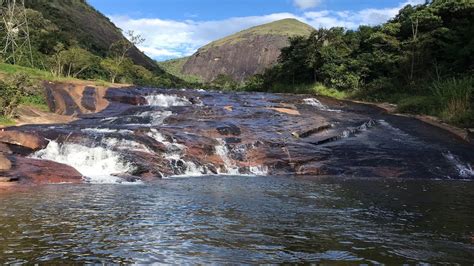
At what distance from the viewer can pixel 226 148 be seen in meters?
12.9

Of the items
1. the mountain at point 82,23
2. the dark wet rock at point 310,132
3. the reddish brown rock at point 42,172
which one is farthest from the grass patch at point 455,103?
the mountain at point 82,23

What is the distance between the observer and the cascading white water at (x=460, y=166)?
12270 millimetres

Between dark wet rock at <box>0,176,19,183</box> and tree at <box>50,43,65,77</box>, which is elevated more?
Answer: tree at <box>50,43,65,77</box>

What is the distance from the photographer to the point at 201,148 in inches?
495

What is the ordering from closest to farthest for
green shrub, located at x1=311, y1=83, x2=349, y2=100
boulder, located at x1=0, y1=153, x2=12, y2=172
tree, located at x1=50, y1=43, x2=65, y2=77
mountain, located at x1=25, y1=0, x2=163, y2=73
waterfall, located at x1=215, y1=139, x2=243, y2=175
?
1. boulder, located at x1=0, y1=153, x2=12, y2=172
2. waterfall, located at x1=215, y1=139, x2=243, y2=175
3. tree, located at x1=50, y1=43, x2=65, y2=77
4. green shrub, located at x1=311, y1=83, x2=349, y2=100
5. mountain, located at x1=25, y1=0, x2=163, y2=73

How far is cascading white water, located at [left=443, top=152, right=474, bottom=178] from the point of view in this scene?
40.3ft

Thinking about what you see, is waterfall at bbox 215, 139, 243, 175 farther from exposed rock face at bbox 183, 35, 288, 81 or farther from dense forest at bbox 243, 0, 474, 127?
exposed rock face at bbox 183, 35, 288, 81

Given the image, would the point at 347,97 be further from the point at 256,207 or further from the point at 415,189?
the point at 256,207

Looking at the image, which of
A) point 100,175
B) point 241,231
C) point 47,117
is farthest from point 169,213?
point 47,117

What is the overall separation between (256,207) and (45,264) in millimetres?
3619

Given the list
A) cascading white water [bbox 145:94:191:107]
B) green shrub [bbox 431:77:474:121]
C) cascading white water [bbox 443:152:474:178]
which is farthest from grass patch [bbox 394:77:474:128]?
cascading white water [bbox 145:94:191:107]

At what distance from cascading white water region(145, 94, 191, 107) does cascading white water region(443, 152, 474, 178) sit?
514 inches

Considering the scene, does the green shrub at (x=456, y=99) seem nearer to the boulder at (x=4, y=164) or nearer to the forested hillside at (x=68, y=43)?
the boulder at (x=4, y=164)

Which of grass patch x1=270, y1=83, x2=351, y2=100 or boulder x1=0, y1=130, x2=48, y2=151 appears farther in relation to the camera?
grass patch x1=270, y1=83, x2=351, y2=100
